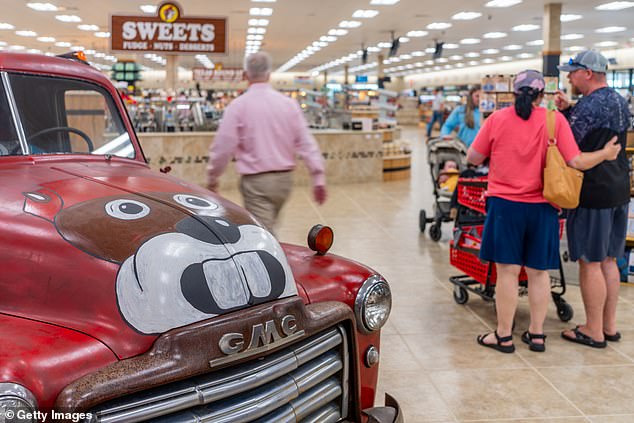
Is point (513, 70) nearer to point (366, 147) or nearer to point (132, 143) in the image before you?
point (366, 147)

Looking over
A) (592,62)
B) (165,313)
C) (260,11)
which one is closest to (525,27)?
(260,11)

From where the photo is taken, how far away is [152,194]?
8.01 ft

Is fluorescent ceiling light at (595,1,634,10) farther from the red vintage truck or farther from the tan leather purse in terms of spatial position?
the red vintage truck

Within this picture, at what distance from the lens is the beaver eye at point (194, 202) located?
2.35m

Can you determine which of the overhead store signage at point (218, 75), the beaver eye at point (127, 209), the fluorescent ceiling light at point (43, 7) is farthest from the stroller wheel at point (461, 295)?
the overhead store signage at point (218, 75)

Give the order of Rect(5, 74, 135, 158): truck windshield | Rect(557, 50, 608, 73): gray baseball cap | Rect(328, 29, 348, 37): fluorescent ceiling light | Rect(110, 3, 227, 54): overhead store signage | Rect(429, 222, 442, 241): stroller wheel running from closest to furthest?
1. Rect(5, 74, 135, 158): truck windshield
2. Rect(557, 50, 608, 73): gray baseball cap
3. Rect(429, 222, 442, 241): stroller wheel
4. Rect(110, 3, 227, 54): overhead store signage
5. Rect(328, 29, 348, 37): fluorescent ceiling light

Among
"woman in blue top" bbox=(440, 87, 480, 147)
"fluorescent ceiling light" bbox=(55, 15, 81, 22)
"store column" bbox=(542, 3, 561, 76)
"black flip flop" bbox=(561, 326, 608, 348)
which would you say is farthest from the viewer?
"fluorescent ceiling light" bbox=(55, 15, 81, 22)

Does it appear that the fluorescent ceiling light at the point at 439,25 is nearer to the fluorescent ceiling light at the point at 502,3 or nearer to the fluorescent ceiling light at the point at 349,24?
the fluorescent ceiling light at the point at 349,24

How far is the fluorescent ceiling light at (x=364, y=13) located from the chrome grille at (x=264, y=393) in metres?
16.9

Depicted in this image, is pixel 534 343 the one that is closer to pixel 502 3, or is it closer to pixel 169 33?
pixel 169 33

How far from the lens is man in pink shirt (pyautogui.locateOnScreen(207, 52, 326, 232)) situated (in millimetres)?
4250

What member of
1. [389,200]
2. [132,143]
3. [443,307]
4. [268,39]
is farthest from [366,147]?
[268,39]

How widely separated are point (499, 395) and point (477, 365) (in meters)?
0.42

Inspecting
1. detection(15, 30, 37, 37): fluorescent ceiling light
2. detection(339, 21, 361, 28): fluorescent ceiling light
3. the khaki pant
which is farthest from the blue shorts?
detection(15, 30, 37, 37): fluorescent ceiling light
